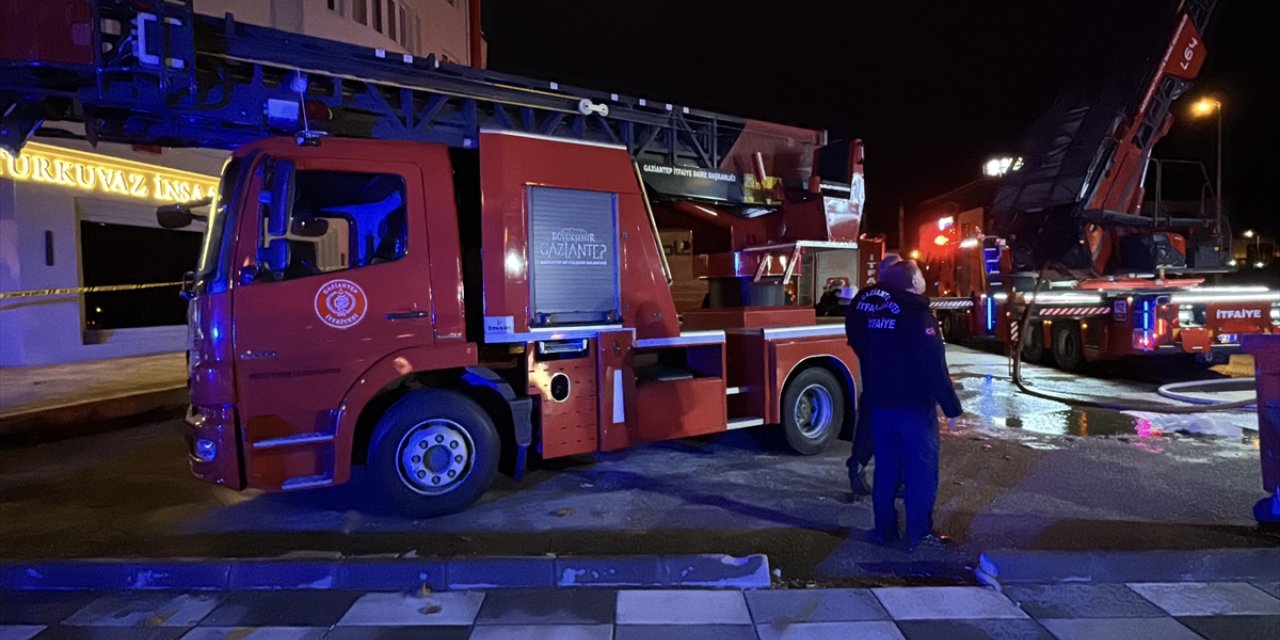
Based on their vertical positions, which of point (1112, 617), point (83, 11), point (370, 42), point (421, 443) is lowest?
point (1112, 617)

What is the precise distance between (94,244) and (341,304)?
1166cm

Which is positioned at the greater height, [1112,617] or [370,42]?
[370,42]

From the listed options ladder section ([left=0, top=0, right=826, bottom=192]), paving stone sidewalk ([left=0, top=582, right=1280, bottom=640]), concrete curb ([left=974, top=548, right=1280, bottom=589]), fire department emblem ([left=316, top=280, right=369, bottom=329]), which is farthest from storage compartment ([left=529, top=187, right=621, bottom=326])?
concrete curb ([left=974, top=548, right=1280, bottom=589])

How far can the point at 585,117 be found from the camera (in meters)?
6.20

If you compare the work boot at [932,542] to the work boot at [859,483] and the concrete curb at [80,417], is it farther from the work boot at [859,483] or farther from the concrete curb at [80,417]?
the concrete curb at [80,417]

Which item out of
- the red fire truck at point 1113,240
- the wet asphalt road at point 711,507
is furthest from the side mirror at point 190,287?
the red fire truck at point 1113,240

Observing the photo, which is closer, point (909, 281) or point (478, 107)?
point (909, 281)

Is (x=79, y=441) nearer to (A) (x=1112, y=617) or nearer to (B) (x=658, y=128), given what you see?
(B) (x=658, y=128)

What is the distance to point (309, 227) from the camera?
4.88 m

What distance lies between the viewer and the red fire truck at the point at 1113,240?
11.2 metres

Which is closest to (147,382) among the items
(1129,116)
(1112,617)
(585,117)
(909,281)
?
(585,117)

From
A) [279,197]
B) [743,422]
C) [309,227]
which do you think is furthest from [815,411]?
[279,197]

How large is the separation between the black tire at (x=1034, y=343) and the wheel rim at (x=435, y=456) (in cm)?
1191

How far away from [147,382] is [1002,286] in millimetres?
13799
